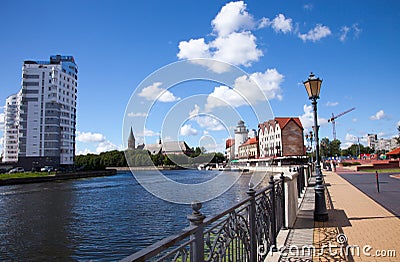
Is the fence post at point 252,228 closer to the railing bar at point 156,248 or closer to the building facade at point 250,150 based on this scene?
the railing bar at point 156,248

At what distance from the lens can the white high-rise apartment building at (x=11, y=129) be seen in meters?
76.4

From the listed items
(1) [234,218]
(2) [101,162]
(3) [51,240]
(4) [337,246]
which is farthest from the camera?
(2) [101,162]

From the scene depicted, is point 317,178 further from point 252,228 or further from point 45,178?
point 45,178

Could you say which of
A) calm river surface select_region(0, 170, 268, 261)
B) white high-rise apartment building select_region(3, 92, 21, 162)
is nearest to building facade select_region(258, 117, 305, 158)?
calm river surface select_region(0, 170, 268, 261)

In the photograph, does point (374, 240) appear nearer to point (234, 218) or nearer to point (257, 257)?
point (257, 257)

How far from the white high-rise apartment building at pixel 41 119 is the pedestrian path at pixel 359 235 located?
63572 millimetres

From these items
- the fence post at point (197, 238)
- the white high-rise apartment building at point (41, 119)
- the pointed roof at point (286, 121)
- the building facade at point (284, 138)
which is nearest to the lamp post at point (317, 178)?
the fence post at point (197, 238)

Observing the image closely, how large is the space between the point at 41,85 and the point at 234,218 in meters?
69.3

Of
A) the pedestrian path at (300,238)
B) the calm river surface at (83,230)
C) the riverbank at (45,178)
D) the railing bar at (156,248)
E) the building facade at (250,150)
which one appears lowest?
the riverbank at (45,178)

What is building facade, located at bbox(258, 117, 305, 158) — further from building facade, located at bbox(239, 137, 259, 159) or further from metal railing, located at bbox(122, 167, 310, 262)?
metal railing, located at bbox(122, 167, 310, 262)

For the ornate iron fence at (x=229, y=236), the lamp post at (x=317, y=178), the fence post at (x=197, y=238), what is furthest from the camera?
the lamp post at (x=317, y=178)

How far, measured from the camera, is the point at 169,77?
905cm

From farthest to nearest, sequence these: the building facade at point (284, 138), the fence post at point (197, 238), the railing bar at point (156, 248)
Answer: the building facade at point (284, 138)
the fence post at point (197, 238)
the railing bar at point (156, 248)

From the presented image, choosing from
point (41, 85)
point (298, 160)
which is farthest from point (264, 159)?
point (41, 85)
